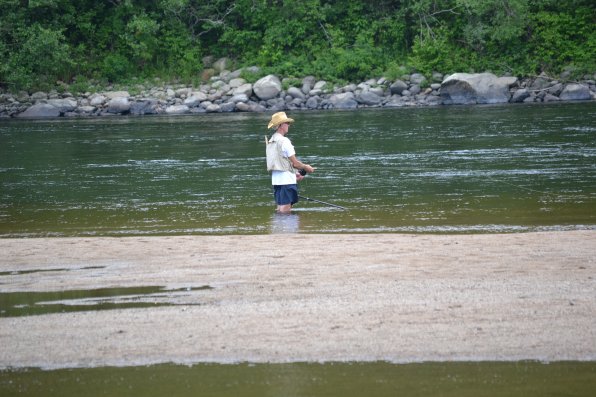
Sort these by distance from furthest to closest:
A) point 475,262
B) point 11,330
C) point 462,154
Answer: point 462,154 → point 475,262 → point 11,330

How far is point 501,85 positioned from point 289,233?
25041mm

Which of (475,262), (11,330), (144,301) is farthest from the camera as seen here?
(475,262)

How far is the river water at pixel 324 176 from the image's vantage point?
42.2ft

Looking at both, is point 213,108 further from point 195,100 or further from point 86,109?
point 86,109

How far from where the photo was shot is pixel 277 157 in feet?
42.6

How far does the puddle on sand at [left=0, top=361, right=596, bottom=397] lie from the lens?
6121 millimetres

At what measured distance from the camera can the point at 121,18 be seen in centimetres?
4194

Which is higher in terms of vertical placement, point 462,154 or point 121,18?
point 121,18

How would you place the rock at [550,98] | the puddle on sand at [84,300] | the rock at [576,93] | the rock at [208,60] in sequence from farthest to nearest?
the rock at [208,60]
the rock at [550,98]
the rock at [576,93]
the puddle on sand at [84,300]

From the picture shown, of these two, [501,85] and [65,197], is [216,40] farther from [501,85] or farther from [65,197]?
[65,197]

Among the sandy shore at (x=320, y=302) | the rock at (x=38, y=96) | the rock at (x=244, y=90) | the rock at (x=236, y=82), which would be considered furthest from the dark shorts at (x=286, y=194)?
the rock at (x=38, y=96)

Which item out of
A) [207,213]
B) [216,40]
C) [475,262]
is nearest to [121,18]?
[216,40]

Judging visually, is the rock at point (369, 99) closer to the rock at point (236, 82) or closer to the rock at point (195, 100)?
the rock at point (236, 82)

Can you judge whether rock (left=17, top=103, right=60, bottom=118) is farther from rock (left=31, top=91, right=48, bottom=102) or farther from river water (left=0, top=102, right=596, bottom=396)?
river water (left=0, top=102, right=596, bottom=396)
